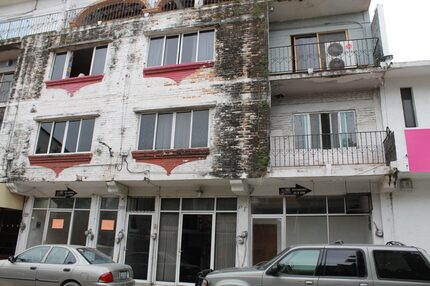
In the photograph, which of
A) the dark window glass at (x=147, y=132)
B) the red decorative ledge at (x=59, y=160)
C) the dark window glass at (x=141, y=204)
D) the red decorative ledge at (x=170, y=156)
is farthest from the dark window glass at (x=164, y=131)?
the red decorative ledge at (x=59, y=160)

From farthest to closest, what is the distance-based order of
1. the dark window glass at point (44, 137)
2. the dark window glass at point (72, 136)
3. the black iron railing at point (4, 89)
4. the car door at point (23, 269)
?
1. the black iron railing at point (4, 89)
2. the dark window glass at point (44, 137)
3. the dark window glass at point (72, 136)
4. the car door at point (23, 269)

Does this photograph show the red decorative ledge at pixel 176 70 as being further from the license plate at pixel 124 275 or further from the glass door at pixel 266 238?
the license plate at pixel 124 275

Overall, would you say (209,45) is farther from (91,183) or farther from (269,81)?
(91,183)

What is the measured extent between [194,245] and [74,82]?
806 cm

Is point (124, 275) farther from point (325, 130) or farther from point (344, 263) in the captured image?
point (325, 130)

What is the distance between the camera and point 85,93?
50.6ft

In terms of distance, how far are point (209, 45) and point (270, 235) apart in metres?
7.27

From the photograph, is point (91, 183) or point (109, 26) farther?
point (109, 26)

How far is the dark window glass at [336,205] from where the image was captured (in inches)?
507

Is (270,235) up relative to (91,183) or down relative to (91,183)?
down

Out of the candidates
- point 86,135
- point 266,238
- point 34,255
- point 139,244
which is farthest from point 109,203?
point 266,238

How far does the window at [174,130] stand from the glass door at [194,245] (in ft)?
8.64

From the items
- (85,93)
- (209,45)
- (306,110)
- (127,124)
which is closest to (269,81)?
(306,110)

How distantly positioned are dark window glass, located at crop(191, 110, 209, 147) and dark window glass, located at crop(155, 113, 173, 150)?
926 millimetres
